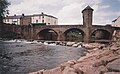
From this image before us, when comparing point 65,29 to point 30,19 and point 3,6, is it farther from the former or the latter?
point 30,19

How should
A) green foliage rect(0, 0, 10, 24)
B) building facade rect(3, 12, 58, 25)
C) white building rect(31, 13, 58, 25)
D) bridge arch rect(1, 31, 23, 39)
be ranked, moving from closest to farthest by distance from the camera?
1. bridge arch rect(1, 31, 23, 39)
2. green foliage rect(0, 0, 10, 24)
3. building facade rect(3, 12, 58, 25)
4. white building rect(31, 13, 58, 25)

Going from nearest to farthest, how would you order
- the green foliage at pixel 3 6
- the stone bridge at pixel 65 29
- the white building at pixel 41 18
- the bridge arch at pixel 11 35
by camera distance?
the stone bridge at pixel 65 29
the bridge arch at pixel 11 35
the green foliage at pixel 3 6
the white building at pixel 41 18

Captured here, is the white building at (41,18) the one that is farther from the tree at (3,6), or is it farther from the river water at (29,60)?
the river water at (29,60)

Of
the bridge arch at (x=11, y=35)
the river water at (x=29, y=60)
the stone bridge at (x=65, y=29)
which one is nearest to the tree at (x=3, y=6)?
the bridge arch at (x=11, y=35)

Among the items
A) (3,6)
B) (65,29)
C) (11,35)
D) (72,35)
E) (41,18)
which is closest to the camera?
(65,29)

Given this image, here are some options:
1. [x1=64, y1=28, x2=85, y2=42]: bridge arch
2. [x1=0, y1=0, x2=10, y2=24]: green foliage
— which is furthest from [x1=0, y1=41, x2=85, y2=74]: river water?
Answer: [x1=0, y1=0, x2=10, y2=24]: green foliage

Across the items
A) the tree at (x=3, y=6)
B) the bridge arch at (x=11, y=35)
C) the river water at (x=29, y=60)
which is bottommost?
the river water at (x=29, y=60)

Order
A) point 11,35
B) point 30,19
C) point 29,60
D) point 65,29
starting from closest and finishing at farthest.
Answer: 1. point 29,60
2. point 65,29
3. point 11,35
4. point 30,19

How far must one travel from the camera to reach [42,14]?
114 metres

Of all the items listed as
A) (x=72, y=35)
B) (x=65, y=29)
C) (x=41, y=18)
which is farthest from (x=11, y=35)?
(x=41, y=18)

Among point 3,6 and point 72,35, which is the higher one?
point 3,6

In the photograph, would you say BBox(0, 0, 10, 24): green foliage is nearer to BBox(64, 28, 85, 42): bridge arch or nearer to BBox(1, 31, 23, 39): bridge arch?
BBox(1, 31, 23, 39): bridge arch

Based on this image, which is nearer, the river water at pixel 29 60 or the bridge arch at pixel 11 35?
the river water at pixel 29 60

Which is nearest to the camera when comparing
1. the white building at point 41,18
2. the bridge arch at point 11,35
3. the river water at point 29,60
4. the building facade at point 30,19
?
the river water at point 29,60
